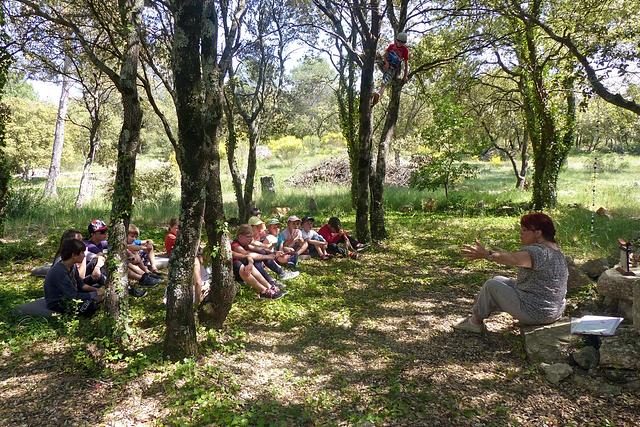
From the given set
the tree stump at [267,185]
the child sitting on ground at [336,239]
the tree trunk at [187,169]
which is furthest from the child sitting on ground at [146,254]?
the tree stump at [267,185]

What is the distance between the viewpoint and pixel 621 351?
3.25 m

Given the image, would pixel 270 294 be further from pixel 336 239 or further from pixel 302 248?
pixel 336 239

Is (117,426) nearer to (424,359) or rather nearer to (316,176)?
(424,359)

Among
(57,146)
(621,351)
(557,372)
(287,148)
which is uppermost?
(287,148)

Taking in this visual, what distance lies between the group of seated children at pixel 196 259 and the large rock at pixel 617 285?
3837 millimetres

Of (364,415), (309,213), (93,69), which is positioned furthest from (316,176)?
(364,415)

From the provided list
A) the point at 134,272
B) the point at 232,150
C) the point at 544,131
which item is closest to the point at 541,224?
the point at 134,272

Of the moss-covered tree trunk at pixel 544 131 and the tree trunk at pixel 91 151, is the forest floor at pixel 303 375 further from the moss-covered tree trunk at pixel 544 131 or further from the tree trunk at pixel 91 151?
the tree trunk at pixel 91 151

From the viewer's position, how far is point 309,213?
12.7m

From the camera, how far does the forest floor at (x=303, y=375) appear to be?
2.97 metres

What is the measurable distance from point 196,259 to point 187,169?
124 centimetres

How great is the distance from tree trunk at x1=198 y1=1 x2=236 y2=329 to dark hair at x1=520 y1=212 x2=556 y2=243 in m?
3.00

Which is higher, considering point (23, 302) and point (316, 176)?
point (316, 176)

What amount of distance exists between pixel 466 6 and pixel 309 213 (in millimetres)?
7256
